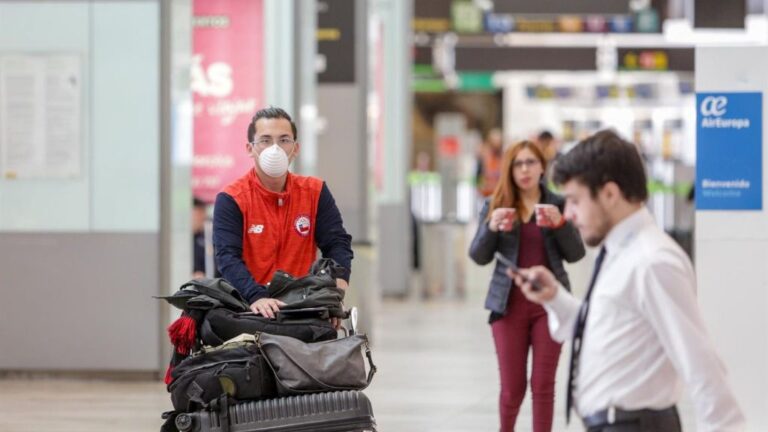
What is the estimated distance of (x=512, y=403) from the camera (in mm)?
6555

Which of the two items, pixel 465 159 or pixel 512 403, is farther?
pixel 465 159

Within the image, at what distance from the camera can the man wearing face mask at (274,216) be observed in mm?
5727

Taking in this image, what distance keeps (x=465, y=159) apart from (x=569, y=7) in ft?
43.5

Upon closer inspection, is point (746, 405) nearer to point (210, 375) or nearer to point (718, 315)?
point (718, 315)

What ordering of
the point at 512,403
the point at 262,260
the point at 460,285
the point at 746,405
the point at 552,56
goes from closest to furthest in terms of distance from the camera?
the point at 262,260 → the point at 512,403 → the point at 746,405 → the point at 460,285 → the point at 552,56

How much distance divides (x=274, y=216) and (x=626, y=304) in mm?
2670

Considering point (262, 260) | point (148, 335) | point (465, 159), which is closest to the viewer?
point (262, 260)

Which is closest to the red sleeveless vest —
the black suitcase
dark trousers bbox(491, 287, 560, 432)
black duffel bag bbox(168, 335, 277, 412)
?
black duffel bag bbox(168, 335, 277, 412)

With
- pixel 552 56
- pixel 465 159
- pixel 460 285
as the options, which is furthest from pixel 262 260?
pixel 465 159

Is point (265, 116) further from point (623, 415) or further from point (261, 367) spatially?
point (623, 415)

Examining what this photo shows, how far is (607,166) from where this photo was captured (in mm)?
3367

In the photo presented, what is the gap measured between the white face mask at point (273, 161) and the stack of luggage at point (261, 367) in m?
0.42

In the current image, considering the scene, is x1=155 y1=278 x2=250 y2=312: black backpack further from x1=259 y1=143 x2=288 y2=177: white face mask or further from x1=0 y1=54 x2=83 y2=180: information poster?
x1=0 y1=54 x2=83 y2=180: information poster

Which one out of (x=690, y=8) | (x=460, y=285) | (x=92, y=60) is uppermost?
(x=690, y=8)
